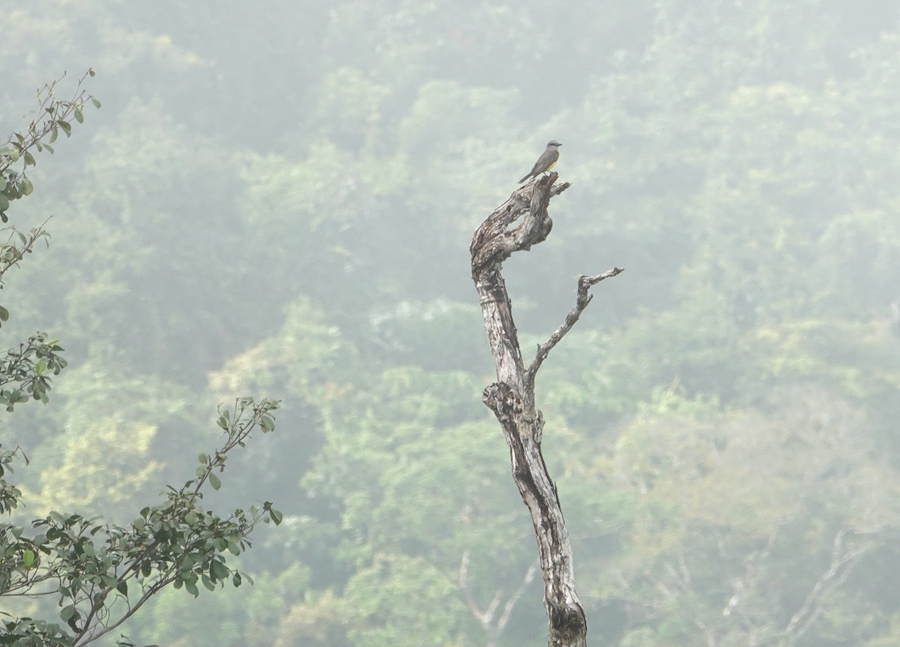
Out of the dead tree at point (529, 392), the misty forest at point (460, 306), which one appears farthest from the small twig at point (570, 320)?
the misty forest at point (460, 306)

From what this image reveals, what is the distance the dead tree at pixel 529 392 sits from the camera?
274cm

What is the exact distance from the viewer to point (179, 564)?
2.76 metres

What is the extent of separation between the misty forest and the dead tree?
602 cm

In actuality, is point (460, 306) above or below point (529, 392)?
above

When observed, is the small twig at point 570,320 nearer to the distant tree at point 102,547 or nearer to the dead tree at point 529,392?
the dead tree at point 529,392

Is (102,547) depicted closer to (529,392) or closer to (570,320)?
(529,392)

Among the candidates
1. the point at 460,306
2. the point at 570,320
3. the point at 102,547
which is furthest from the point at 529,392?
the point at 460,306

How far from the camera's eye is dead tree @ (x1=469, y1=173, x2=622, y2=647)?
8.98ft

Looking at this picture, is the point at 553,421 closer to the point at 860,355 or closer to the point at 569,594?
the point at 860,355

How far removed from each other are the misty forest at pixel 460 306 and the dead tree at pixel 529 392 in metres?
6.02

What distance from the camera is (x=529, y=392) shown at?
9.56 ft

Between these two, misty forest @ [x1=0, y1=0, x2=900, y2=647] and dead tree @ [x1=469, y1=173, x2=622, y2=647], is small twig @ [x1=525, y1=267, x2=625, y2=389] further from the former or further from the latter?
misty forest @ [x1=0, y1=0, x2=900, y2=647]

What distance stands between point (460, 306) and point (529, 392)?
57.0ft

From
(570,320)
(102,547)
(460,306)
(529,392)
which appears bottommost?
(102,547)
